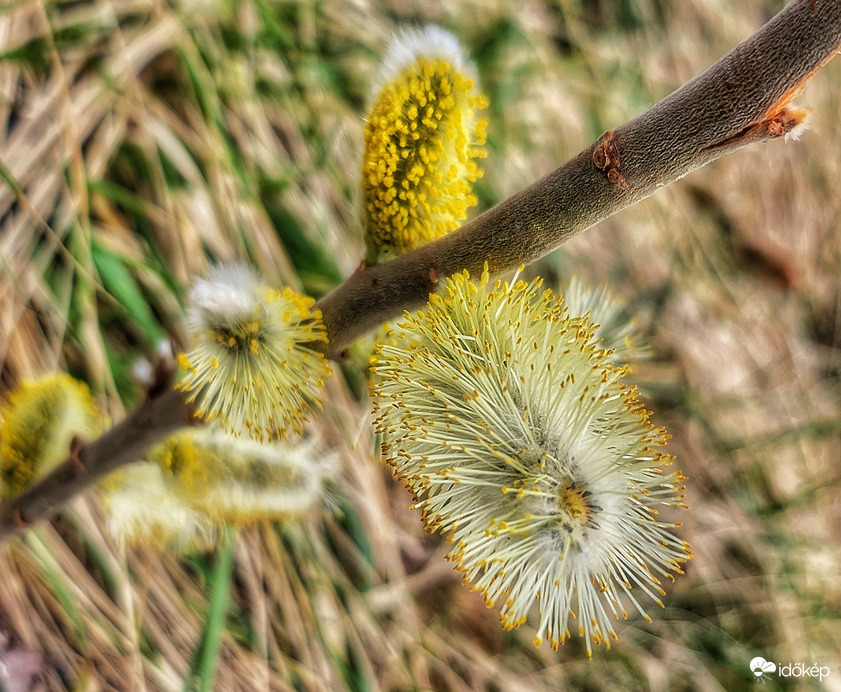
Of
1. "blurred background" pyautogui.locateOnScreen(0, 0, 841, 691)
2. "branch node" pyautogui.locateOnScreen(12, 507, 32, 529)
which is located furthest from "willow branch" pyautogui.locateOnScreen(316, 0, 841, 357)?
"branch node" pyautogui.locateOnScreen(12, 507, 32, 529)

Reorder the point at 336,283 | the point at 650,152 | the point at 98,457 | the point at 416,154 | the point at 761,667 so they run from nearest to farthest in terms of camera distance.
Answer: the point at 650,152 → the point at 416,154 → the point at 98,457 → the point at 336,283 → the point at 761,667

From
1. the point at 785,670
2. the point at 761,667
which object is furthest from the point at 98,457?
the point at 785,670

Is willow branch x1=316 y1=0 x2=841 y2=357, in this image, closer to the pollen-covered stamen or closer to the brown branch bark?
the brown branch bark

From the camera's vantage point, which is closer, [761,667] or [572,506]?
[572,506]

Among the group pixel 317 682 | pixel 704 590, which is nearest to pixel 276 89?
pixel 317 682

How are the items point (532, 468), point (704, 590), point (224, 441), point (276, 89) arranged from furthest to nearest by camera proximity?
point (704, 590)
point (276, 89)
point (224, 441)
point (532, 468)

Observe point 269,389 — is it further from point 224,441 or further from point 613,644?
point 613,644

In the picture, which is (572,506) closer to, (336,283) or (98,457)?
(98,457)

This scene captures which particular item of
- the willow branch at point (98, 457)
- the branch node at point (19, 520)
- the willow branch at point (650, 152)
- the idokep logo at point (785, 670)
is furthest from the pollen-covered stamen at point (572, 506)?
the idokep logo at point (785, 670)
